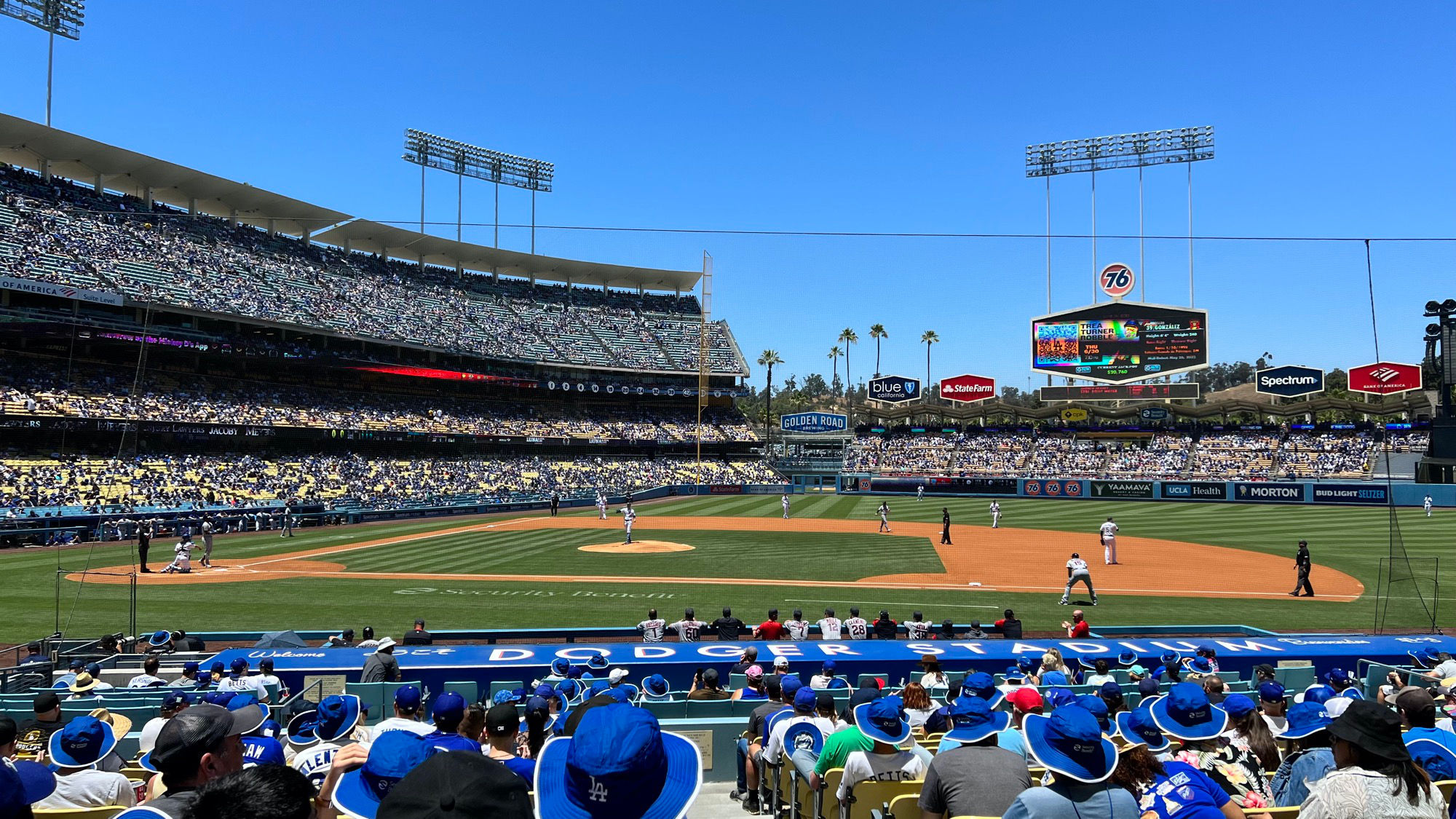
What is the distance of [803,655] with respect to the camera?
44.0 feet

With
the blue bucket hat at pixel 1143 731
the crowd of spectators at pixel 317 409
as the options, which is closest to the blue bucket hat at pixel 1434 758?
the blue bucket hat at pixel 1143 731

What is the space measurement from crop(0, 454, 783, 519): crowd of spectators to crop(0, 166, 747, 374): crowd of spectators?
35.4ft

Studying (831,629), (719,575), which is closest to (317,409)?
(719,575)

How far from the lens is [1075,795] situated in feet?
12.4

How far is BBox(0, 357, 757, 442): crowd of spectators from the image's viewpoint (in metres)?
46.9

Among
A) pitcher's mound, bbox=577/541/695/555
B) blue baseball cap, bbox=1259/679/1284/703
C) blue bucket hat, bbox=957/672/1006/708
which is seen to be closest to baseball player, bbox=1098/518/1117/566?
pitcher's mound, bbox=577/541/695/555

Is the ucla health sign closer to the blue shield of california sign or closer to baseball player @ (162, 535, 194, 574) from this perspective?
the blue shield of california sign

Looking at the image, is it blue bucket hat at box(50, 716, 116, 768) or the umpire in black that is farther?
the umpire in black

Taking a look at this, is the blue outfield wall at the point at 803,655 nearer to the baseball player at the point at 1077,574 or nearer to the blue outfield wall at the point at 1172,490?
the baseball player at the point at 1077,574

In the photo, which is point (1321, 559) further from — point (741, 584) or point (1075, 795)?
point (1075, 795)

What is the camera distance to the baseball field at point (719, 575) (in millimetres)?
21516

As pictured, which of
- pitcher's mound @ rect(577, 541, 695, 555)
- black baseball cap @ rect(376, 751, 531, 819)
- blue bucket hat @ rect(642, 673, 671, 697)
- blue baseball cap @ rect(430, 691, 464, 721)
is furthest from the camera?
pitcher's mound @ rect(577, 541, 695, 555)

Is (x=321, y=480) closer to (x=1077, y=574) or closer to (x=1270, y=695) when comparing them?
(x=1077, y=574)

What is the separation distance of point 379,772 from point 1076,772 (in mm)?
2943
